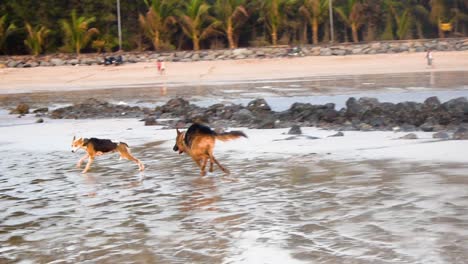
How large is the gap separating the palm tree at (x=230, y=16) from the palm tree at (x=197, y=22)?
0.48m

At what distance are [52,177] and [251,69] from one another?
32.0 m

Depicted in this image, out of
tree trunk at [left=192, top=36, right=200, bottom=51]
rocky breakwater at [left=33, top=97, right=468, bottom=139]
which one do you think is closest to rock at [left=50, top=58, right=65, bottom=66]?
tree trunk at [left=192, top=36, right=200, bottom=51]

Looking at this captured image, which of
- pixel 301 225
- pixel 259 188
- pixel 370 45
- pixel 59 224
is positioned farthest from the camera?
pixel 370 45

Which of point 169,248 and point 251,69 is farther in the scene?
point 251,69

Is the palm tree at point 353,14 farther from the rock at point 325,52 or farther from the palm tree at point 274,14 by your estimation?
the rock at point 325,52

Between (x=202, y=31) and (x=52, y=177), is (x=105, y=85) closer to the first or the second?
(x=202, y=31)

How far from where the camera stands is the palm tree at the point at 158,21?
4994 centimetres

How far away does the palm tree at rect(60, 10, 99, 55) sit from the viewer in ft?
162

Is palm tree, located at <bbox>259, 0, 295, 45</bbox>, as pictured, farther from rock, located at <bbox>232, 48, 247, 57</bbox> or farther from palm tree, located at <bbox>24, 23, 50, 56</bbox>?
palm tree, located at <bbox>24, 23, 50, 56</bbox>

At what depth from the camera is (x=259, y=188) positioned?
36.3 feet

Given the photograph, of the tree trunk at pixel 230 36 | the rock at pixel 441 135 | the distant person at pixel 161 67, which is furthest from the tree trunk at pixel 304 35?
the rock at pixel 441 135

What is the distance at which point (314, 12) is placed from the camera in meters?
50.1

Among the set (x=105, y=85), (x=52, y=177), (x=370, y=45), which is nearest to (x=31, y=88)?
(x=105, y=85)

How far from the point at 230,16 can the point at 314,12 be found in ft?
14.4
